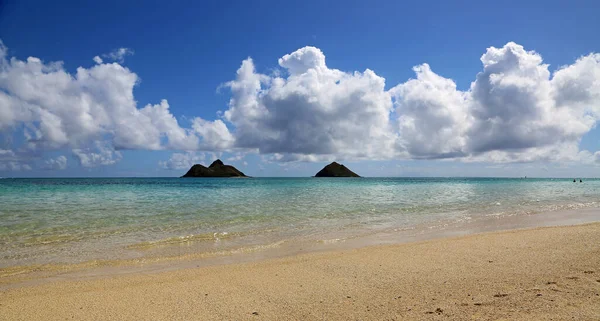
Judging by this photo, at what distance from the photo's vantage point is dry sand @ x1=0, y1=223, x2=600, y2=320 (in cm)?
560

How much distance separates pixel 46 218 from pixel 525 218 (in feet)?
86.6

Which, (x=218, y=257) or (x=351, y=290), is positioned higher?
(x=351, y=290)

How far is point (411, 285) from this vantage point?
698 centimetres

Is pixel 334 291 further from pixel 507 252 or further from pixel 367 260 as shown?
pixel 507 252

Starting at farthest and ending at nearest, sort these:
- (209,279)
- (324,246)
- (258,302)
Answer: (324,246) < (209,279) < (258,302)

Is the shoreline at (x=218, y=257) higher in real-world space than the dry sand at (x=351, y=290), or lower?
lower

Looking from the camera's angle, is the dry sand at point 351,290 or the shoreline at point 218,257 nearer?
the dry sand at point 351,290

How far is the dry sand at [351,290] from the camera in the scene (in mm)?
5598

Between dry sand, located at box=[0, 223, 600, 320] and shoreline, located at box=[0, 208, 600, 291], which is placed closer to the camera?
dry sand, located at box=[0, 223, 600, 320]

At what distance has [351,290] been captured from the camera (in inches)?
269

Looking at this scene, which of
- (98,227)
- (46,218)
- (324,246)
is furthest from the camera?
(46,218)

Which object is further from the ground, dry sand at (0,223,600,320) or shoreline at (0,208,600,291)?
dry sand at (0,223,600,320)

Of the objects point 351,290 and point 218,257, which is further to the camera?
point 218,257

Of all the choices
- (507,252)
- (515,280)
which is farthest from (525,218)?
(515,280)
